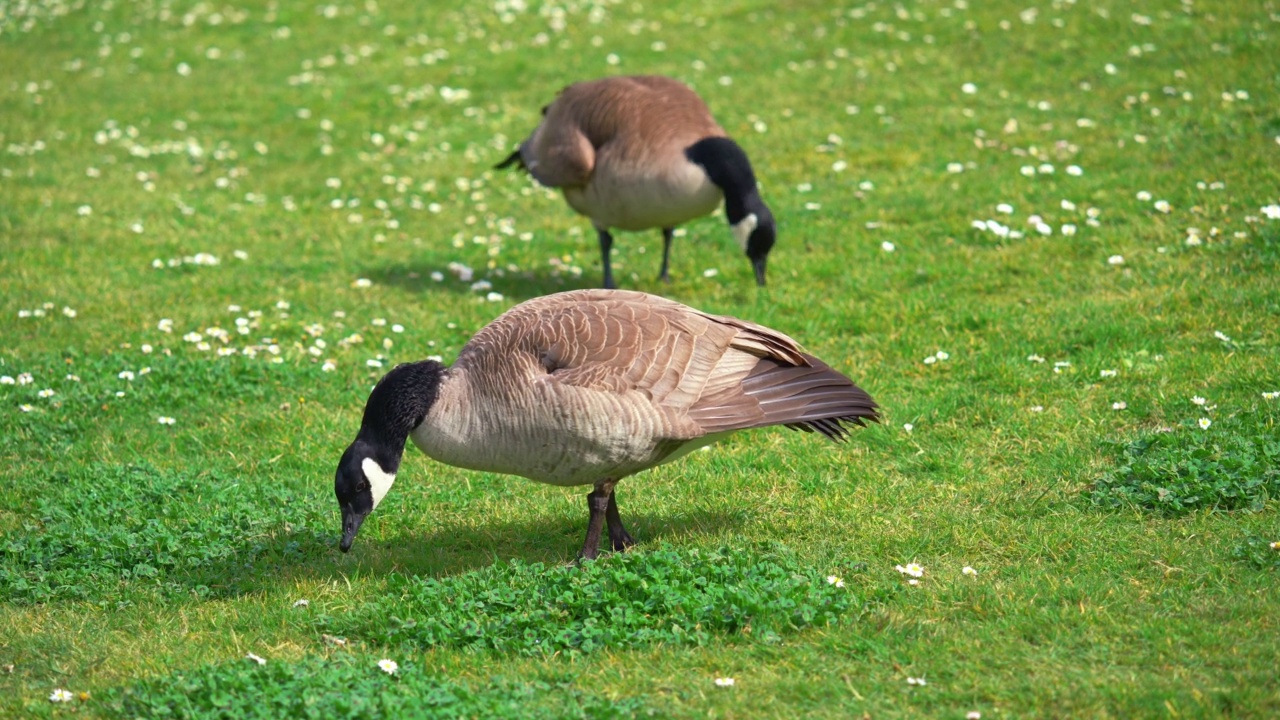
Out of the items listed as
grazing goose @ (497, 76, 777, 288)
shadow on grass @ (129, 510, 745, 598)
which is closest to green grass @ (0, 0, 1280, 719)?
shadow on grass @ (129, 510, 745, 598)

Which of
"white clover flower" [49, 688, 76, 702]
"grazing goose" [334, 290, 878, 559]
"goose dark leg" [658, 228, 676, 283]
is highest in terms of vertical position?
"grazing goose" [334, 290, 878, 559]

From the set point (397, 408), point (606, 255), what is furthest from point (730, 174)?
point (397, 408)

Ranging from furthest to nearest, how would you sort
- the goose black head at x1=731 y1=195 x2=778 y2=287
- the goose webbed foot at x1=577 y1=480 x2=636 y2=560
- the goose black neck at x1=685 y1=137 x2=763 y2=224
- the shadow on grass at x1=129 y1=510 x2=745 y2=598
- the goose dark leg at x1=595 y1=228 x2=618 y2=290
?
the goose dark leg at x1=595 y1=228 x2=618 y2=290, the goose black neck at x1=685 y1=137 x2=763 y2=224, the goose black head at x1=731 y1=195 x2=778 y2=287, the shadow on grass at x1=129 y1=510 x2=745 y2=598, the goose webbed foot at x1=577 y1=480 x2=636 y2=560

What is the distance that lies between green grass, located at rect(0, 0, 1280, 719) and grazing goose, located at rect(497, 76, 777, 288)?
598 millimetres

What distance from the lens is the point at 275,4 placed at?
A: 22.0 meters

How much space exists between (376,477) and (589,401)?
1.09 m

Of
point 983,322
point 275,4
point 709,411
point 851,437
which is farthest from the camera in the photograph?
point 275,4

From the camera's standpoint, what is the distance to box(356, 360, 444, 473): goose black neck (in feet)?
18.5

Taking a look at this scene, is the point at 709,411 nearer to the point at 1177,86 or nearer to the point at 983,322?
the point at 983,322

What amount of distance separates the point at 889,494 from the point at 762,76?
1040 cm

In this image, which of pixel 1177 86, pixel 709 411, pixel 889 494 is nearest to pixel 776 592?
pixel 709 411

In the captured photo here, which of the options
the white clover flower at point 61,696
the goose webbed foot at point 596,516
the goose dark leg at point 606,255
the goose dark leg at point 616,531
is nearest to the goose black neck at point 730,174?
the goose dark leg at point 606,255

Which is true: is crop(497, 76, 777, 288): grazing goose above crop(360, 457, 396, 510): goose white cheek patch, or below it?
below

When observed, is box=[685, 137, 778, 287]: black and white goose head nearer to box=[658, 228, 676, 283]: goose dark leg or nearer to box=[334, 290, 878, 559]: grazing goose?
box=[658, 228, 676, 283]: goose dark leg
